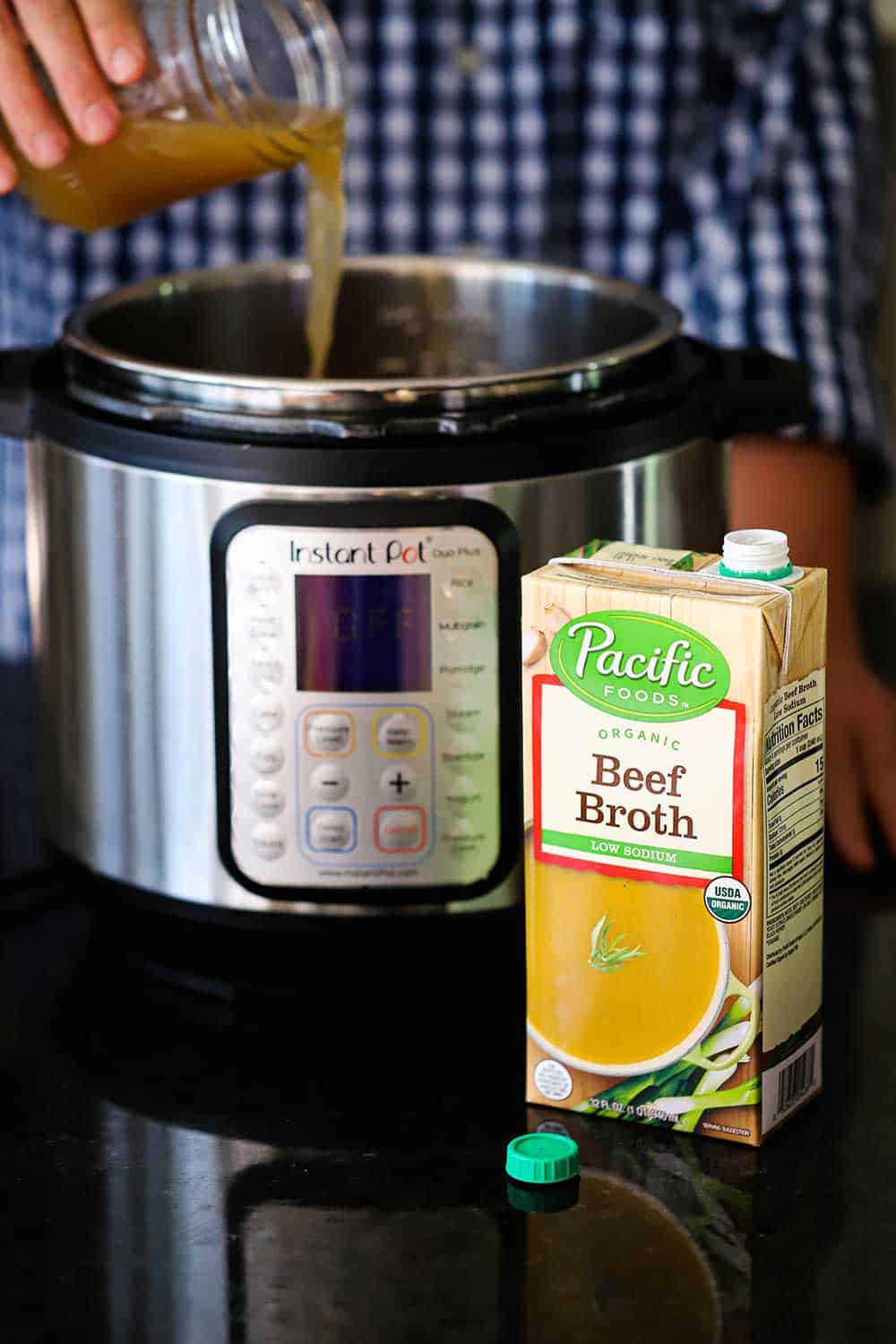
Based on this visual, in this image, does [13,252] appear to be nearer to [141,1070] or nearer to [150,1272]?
[141,1070]

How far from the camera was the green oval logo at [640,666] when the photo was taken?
2.02 ft

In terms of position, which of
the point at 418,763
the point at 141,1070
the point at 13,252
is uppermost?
the point at 13,252

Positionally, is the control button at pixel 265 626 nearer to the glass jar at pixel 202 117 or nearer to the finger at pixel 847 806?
the glass jar at pixel 202 117

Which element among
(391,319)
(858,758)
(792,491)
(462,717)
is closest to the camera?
(462,717)

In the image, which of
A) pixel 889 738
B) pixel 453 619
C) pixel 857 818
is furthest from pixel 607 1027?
pixel 889 738

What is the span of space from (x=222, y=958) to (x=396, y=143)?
940mm

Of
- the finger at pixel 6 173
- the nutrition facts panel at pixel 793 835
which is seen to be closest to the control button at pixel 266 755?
the nutrition facts panel at pixel 793 835

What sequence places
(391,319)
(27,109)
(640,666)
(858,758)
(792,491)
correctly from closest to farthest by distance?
Result: (640,666) < (27,109) < (391,319) < (858,758) < (792,491)

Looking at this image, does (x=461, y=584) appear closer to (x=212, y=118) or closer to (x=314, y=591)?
(x=314, y=591)

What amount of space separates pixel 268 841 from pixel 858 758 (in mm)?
509

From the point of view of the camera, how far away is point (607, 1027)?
67 cm

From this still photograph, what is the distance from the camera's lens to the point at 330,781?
0.73 metres

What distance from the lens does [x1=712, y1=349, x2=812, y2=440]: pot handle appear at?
83cm

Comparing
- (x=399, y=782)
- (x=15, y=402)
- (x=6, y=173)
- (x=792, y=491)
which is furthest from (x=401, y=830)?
(x=792, y=491)
